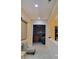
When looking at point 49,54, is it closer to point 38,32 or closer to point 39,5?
point 39,5

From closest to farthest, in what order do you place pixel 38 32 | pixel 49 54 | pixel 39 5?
pixel 39 5 → pixel 49 54 → pixel 38 32

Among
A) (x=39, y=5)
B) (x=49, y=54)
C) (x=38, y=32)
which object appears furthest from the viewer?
(x=38, y=32)

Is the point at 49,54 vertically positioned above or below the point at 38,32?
below

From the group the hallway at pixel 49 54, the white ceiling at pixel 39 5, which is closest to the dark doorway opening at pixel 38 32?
the hallway at pixel 49 54

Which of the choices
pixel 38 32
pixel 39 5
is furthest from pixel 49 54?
pixel 38 32

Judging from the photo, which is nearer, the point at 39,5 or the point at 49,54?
the point at 39,5

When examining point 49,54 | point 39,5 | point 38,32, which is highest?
point 39,5

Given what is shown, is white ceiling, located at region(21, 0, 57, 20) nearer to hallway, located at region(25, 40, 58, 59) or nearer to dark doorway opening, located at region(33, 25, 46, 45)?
hallway, located at region(25, 40, 58, 59)

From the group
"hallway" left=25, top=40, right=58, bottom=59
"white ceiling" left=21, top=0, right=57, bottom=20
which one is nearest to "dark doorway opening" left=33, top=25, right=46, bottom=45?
"hallway" left=25, top=40, right=58, bottom=59

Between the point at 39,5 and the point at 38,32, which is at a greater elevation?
the point at 39,5
